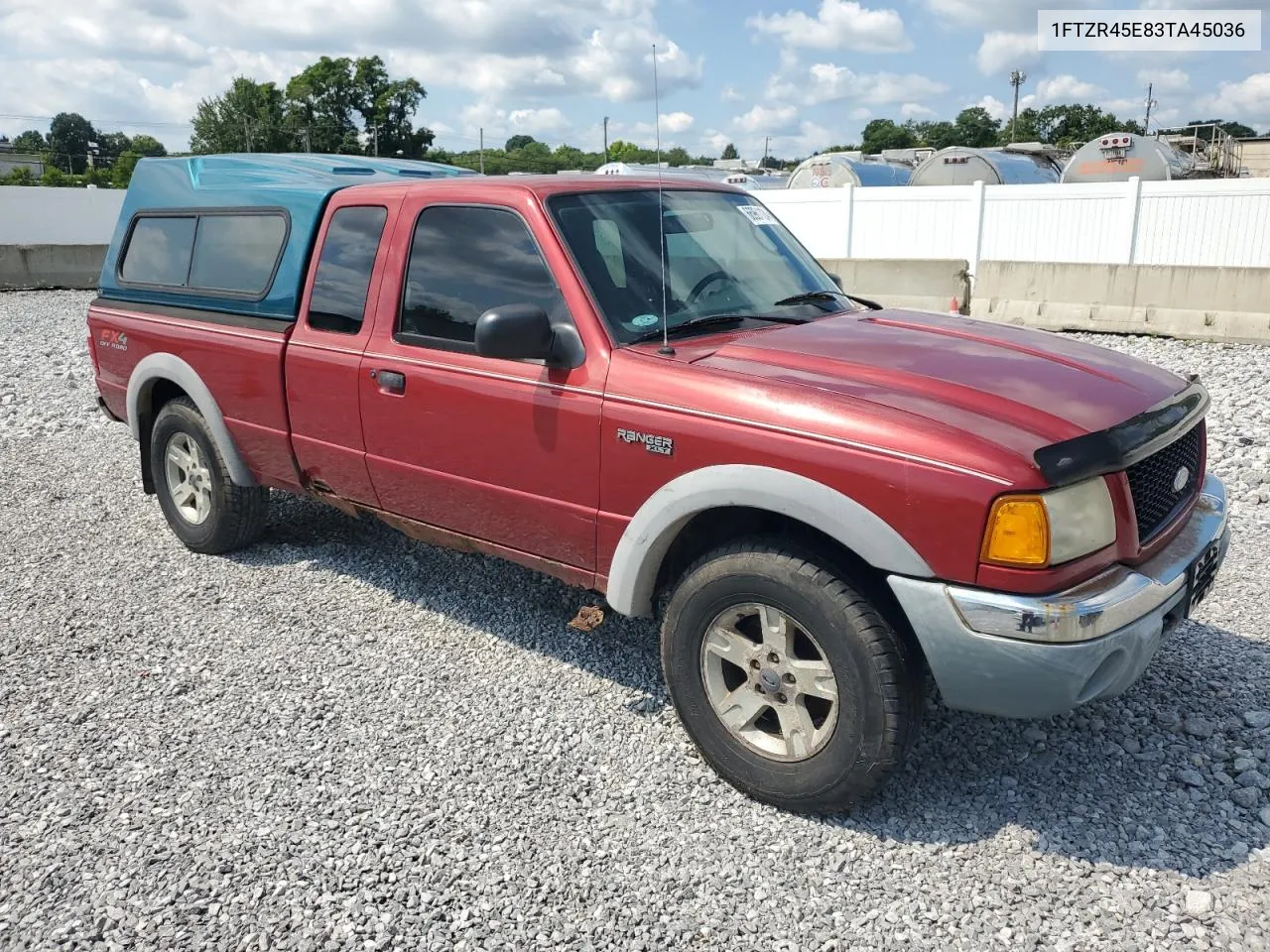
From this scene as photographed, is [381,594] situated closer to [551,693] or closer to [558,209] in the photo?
[551,693]

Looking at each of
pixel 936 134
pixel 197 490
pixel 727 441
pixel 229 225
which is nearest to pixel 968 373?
pixel 727 441

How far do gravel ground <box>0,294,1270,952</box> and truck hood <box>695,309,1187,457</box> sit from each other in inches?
50.1

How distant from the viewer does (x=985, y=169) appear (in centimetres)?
2344

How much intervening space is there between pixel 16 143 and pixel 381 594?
157m

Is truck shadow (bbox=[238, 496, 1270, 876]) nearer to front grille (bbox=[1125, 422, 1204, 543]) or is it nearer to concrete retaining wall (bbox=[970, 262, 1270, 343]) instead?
front grille (bbox=[1125, 422, 1204, 543])

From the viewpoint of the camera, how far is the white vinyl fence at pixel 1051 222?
15.4 m

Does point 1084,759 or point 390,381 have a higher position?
point 390,381

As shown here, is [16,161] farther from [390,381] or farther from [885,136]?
[390,381]

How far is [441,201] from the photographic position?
406 cm

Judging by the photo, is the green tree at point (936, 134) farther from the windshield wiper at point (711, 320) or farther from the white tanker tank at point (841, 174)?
the windshield wiper at point (711, 320)

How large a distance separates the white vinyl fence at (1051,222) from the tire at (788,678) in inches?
498

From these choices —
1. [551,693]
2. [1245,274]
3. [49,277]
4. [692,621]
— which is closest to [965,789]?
[692,621]

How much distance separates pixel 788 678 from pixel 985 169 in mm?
23177

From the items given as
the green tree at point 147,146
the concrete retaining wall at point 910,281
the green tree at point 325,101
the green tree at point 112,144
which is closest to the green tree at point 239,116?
the green tree at point 325,101
